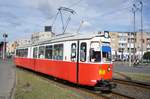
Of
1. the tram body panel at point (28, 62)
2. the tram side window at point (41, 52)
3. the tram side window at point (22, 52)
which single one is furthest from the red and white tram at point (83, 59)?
the tram side window at point (22, 52)

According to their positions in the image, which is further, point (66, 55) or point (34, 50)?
point (34, 50)

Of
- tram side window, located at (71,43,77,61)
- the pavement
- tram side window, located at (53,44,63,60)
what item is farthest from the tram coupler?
the pavement

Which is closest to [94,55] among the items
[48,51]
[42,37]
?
→ [48,51]

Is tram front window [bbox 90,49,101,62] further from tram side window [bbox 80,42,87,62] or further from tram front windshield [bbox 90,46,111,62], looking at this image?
tram side window [bbox 80,42,87,62]

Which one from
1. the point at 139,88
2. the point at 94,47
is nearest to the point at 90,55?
the point at 94,47

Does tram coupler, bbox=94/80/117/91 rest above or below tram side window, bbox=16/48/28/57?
below

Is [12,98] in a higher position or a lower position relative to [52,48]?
lower

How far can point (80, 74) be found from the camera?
15.5m

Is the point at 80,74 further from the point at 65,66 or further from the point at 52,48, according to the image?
the point at 52,48

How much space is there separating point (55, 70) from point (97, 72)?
4.84m

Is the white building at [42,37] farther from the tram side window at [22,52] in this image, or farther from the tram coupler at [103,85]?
the tram coupler at [103,85]

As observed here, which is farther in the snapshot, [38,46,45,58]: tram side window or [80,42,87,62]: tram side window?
[38,46,45,58]: tram side window

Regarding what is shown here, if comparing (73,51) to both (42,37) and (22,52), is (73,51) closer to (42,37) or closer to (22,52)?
(22,52)

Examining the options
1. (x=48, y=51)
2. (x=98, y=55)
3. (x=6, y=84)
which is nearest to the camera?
(x=98, y=55)
